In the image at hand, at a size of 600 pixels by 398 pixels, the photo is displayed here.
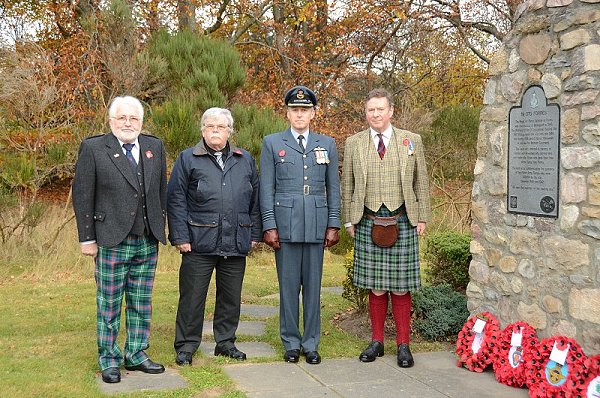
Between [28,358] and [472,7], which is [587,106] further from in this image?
[472,7]

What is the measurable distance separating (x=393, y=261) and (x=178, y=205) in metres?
1.52

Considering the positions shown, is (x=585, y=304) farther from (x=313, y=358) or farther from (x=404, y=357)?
(x=313, y=358)

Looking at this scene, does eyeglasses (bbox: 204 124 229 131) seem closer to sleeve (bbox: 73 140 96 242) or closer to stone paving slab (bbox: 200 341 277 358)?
sleeve (bbox: 73 140 96 242)

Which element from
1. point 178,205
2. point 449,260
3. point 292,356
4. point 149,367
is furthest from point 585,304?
point 149,367

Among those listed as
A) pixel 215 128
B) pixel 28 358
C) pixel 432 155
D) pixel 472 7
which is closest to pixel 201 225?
pixel 215 128

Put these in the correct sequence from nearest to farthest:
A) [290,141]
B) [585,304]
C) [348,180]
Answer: [585,304]
[290,141]
[348,180]

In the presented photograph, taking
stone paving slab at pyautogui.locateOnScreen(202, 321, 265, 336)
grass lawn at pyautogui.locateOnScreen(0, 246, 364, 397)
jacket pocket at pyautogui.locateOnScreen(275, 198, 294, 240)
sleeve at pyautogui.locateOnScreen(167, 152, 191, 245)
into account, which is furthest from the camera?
stone paving slab at pyautogui.locateOnScreen(202, 321, 265, 336)

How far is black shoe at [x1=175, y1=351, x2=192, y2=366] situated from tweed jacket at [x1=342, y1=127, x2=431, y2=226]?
1445mm

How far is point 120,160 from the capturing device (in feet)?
13.6

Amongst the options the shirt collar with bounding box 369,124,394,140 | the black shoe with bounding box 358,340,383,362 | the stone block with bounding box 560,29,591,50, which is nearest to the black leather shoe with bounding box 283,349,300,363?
the black shoe with bounding box 358,340,383,362

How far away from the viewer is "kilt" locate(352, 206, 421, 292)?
15.4 feet

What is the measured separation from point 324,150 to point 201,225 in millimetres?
991

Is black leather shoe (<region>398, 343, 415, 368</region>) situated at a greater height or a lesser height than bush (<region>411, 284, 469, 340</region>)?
lesser

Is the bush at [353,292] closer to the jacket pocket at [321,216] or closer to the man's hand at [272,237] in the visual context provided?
the jacket pocket at [321,216]
